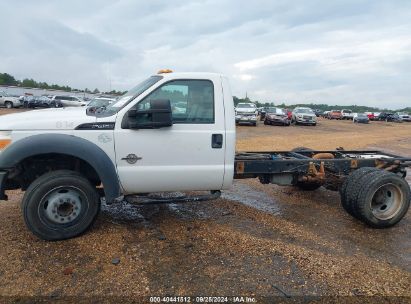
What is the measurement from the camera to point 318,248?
4332 mm

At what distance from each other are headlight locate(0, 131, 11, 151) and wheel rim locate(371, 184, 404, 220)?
4.84 meters

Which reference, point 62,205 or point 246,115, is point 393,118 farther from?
point 62,205

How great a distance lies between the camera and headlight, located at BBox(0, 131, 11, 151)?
13.5 feet

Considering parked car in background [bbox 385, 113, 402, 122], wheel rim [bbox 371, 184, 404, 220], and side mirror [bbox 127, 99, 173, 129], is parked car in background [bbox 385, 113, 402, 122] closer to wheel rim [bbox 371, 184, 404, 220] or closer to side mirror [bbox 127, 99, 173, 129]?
wheel rim [bbox 371, 184, 404, 220]

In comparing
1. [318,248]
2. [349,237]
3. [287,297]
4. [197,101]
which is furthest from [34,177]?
[349,237]

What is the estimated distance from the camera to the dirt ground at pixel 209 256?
335cm

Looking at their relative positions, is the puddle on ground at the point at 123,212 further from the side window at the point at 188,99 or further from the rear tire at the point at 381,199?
the rear tire at the point at 381,199

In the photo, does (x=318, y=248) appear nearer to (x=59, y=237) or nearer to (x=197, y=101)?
(x=197, y=101)

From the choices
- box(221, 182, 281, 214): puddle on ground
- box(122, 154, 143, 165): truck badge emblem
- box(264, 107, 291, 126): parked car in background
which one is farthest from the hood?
box(264, 107, 291, 126): parked car in background

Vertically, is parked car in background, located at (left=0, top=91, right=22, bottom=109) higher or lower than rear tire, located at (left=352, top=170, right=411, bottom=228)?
higher

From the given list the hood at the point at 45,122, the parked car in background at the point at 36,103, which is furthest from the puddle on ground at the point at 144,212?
the parked car in background at the point at 36,103

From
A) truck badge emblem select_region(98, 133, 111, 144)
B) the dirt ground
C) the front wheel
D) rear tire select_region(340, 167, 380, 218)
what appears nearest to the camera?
the dirt ground

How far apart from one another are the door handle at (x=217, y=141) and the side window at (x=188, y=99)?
0.19 m

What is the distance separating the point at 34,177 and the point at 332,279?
3.68m
